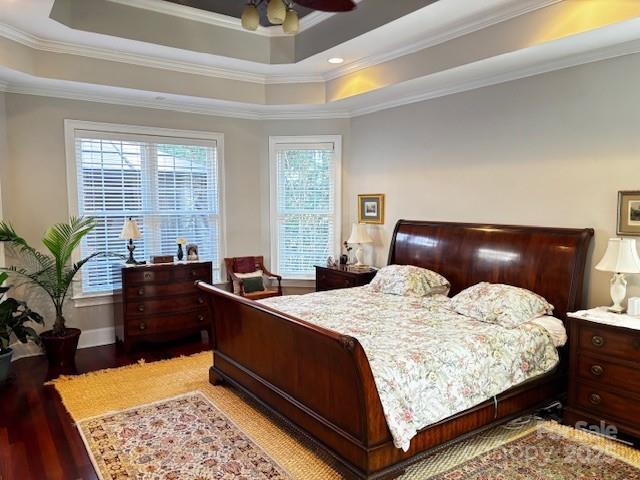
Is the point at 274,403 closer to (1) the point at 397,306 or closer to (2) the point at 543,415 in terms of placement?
(1) the point at 397,306

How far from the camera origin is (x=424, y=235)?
452 centimetres

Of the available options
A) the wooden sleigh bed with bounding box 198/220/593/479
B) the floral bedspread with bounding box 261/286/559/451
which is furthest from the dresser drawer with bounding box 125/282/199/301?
the floral bedspread with bounding box 261/286/559/451

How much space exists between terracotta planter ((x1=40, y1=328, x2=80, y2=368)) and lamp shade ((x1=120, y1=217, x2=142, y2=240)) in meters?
1.04

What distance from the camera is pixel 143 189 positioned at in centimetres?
505

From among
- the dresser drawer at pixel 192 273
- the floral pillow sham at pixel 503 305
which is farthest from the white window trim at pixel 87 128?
the floral pillow sham at pixel 503 305

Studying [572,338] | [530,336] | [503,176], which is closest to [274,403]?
[530,336]

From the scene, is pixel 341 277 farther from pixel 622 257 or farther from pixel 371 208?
pixel 622 257

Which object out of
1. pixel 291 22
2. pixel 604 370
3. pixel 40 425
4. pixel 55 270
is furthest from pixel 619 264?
pixel 55 270

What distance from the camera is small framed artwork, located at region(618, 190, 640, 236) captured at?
3.10 metres

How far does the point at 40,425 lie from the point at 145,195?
8.63 ft

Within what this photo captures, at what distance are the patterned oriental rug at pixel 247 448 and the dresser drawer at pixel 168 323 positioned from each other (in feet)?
3.56

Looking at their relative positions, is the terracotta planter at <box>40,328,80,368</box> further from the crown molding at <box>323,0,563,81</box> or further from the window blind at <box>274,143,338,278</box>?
the crown molding at <box>323,0,563,81</box>

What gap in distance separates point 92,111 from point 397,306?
11.9ft

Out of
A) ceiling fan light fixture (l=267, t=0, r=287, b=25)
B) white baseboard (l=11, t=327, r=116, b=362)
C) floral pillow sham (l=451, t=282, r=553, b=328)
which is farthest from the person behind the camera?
white baseboard (l=11, t=327, r=116, b=362)
